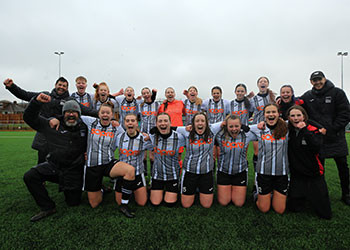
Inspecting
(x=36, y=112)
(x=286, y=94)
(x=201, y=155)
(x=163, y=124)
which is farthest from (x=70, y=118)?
(x=286, y=94)

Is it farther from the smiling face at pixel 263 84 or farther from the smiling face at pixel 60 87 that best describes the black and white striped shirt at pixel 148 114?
the smiling face at pixel 263 84

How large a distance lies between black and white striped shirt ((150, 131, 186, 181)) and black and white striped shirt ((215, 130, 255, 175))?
2.27 feet

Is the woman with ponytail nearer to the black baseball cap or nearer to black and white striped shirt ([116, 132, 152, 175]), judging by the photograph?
the black baseball cap

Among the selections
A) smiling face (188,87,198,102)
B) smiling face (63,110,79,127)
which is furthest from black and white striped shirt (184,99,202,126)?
smiling face (63,110,79,127)

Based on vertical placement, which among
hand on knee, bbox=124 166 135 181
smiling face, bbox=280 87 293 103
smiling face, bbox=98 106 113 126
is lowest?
hand on knee, bbox=124 166 135 181

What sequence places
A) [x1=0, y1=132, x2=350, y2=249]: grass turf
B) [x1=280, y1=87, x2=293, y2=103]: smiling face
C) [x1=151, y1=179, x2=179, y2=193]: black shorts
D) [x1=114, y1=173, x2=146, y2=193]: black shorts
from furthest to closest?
[x1=280, y1=87, x2=293, y2=103]: smiling face, [x1=151, y1=179, x2=179, y2=193]: black shorts, [x1=114, y1=173, x2=146, y2=193]: black shorts, [x1=0, y1=132, x2=350, y2=249]: grass turf

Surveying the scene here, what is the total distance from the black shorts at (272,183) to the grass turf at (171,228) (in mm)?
315

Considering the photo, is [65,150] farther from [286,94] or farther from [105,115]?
[286,94]

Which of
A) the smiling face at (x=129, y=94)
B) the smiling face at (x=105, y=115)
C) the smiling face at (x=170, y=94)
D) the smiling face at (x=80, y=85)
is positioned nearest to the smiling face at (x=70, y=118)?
the smiling face at (x=105, y=115)

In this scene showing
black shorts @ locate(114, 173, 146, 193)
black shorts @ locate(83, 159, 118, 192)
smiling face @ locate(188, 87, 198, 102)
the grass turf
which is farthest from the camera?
smiling face @ locate(188, 87, 198, 102)

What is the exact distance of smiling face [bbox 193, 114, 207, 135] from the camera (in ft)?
10.1

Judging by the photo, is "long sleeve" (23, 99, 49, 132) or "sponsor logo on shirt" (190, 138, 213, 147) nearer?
"long sleeve" (23, 99, 49, 132)

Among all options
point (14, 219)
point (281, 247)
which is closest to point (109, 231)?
point (14, 219)

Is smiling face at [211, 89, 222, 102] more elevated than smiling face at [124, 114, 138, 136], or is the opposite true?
smiling face at [211, 89, 222, 102]
